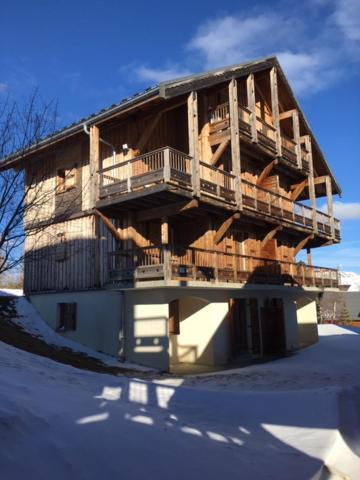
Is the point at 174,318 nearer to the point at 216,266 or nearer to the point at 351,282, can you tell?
the point at 216,266

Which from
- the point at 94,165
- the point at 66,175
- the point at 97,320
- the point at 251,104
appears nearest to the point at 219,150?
the point at 251,104

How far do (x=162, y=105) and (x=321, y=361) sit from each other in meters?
12.3

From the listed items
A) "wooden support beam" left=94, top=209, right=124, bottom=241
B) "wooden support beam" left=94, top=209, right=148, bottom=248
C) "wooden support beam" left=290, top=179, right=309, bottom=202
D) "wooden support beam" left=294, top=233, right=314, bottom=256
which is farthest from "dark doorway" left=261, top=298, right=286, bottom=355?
"wooden support beam" left=94, top=209, right=124, bottom=241

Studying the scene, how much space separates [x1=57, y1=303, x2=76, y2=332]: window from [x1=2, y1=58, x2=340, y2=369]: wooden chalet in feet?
0.62

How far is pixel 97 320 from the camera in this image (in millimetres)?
17328

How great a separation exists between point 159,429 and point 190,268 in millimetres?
10001

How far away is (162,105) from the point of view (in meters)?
16.8

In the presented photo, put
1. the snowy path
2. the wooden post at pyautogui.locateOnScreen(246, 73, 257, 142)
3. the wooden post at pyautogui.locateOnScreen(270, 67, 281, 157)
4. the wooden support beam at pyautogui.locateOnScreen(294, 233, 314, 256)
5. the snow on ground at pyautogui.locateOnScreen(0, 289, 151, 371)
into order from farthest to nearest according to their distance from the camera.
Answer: the wooden support beam at pyautogui.locateOnScreen(294, 233, 314, 256) < the wooden post at pyautogui.locateOnScreen(270, 67, 281, 157) < the wooden post at pyautogui.locateOnScreen(246, 73, 257, 142) < the snow on ground at pyautogui.locateOnScreen(0, 289, 151, 371) < the snowy path

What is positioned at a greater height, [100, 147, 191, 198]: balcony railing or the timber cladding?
[100, 147, 191, 198]: balcony railing

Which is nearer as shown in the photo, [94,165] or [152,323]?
[152,323]

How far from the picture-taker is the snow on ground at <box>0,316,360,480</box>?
183 inches

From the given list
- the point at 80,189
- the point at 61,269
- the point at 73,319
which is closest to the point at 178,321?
the point at 73,319

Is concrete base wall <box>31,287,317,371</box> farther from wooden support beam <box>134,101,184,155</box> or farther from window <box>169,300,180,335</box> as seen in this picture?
wooden support beam <box>134,101,184,155</box>

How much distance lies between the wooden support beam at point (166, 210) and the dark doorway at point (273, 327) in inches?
318
